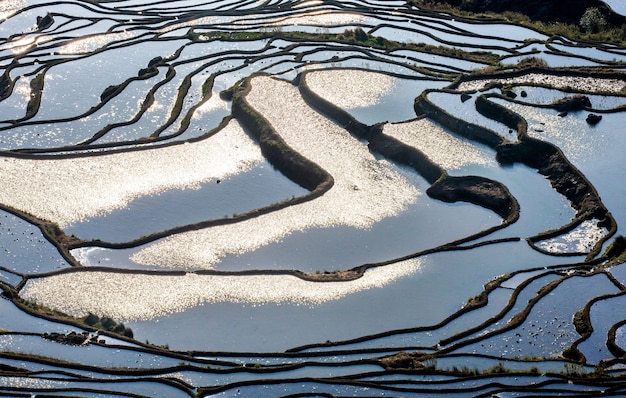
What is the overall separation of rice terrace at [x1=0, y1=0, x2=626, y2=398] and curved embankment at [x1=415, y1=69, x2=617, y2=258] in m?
0.06

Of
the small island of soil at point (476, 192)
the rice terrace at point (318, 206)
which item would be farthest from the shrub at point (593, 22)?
the small island of soil at point (476, 192)

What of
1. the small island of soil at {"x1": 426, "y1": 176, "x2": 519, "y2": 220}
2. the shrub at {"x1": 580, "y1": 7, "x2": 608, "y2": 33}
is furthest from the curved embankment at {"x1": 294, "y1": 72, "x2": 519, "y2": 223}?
the shrub at {"x1": 580, "y1": 7, "x2": 608, "y2": 33}

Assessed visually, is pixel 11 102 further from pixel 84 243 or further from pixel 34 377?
pixel 34 377

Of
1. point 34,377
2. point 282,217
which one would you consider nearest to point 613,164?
point 282,217

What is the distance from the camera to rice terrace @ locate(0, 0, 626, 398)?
16484mm

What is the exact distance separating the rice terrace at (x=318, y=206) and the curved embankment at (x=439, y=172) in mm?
60

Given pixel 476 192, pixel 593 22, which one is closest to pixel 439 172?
pixel 476 192

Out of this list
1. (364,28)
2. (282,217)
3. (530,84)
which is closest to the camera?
(282,217)

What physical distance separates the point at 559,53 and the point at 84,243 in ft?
52.9

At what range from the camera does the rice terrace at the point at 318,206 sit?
16.5 metres

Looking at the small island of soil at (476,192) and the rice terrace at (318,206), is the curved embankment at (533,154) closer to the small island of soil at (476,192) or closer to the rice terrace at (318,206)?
the rice terrace at (318,206)

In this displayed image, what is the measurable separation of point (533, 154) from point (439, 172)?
2340mm

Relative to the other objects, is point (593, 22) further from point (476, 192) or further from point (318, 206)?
point (318, 206)

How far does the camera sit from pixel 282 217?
21703mm
